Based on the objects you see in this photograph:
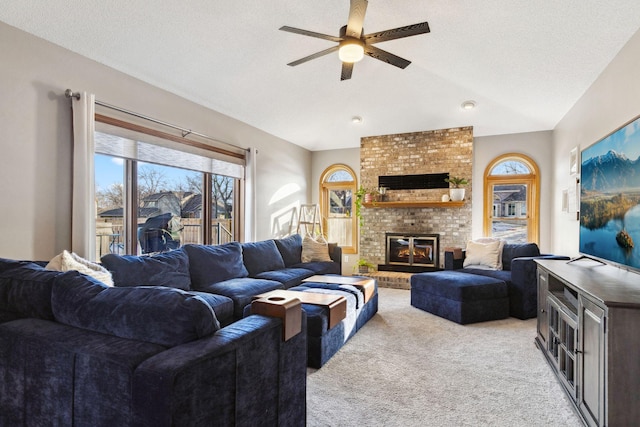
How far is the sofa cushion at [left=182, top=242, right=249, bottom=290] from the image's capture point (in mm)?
3645

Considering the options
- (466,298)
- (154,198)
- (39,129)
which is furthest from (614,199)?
(39,129)

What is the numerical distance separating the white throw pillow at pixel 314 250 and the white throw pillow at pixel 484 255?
2.04 meters

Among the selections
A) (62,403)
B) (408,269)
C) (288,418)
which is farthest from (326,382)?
(408,269)

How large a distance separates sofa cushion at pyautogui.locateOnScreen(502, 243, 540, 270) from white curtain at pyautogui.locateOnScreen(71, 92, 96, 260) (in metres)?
4.80

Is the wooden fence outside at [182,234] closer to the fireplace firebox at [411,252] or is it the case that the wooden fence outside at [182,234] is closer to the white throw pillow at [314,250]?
the white throw pillow at [314,250]

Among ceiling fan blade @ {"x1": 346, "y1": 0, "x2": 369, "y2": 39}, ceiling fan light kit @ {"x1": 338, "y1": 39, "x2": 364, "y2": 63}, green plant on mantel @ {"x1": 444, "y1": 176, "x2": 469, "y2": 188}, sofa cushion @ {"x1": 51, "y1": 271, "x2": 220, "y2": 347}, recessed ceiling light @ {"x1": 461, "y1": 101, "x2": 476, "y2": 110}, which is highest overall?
recessed ceiling light @ {"x1": 461, "y1": 101, "x2": 476, "y2": 110}

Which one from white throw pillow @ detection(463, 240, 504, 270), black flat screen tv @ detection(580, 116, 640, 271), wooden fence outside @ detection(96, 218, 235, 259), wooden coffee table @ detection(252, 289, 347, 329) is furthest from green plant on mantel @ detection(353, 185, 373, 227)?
black flat screen tv @ detection(580, 116, 640, 271)

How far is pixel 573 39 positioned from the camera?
2963mm

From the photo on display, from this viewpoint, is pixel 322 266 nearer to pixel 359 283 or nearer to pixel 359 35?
pixel 359 283

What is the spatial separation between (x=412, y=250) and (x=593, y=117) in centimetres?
336

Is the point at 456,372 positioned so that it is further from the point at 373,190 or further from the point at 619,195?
the point at 373,190

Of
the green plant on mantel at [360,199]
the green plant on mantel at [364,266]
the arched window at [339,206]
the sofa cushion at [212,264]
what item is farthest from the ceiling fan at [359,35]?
the arched window at [339,206]

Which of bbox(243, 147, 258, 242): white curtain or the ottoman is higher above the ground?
bbox(243, 147, 258, 242): white curtain

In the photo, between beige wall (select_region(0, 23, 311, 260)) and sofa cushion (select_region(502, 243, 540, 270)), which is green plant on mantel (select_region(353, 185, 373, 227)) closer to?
sofa cushion (select_region(502, 243, 540, 270))
